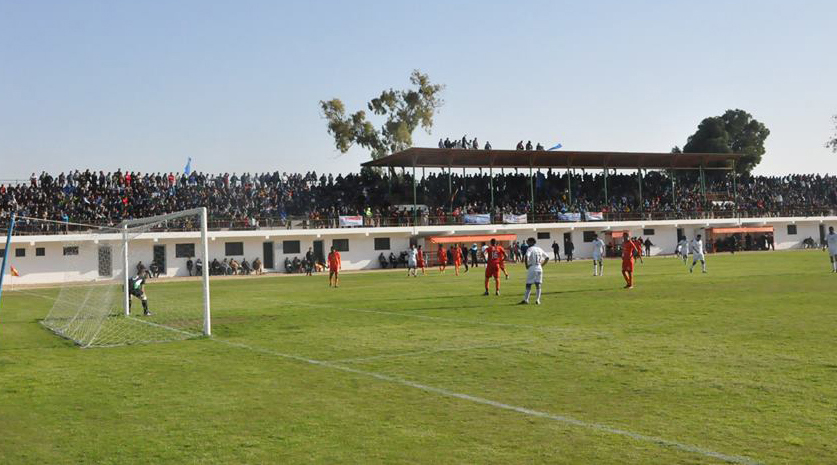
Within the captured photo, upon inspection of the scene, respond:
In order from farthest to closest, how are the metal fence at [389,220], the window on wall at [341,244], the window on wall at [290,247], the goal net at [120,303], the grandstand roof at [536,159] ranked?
1. the grandstand roof at [536,159]
2. the window on wall at [341,244]
3. the window on wall at [290,247]
4. the metal fence at [389,220]
5. the goal net at [120,303]

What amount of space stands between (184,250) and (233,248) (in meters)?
3.21

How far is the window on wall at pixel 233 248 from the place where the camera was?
163 feet

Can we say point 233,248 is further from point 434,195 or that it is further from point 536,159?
point 536,159

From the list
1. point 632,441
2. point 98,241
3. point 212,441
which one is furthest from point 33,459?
point 98,241

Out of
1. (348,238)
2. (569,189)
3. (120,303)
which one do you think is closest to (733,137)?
(569,189)

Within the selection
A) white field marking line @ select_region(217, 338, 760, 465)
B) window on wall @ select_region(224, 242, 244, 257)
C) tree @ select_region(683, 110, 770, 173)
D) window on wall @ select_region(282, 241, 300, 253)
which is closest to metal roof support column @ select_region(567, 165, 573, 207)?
window on wall @ select_region(282, 241, 300, 253)

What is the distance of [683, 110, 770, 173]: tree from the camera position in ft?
339

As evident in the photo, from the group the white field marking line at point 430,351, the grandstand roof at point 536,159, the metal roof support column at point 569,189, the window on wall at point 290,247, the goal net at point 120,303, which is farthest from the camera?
the metal roof support column at point 569,189

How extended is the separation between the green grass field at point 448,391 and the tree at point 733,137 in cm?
9394

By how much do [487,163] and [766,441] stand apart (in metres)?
55.9

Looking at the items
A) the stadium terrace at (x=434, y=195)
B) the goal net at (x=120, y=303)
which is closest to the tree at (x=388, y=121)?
the stadium terrace at (x=434, y=195)

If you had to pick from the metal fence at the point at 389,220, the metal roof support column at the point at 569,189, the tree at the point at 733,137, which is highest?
the tree at the point at 733,137

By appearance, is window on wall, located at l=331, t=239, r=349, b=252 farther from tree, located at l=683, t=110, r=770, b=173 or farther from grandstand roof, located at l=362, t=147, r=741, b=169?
tree, located at l=683, t=110, r=770, b=173

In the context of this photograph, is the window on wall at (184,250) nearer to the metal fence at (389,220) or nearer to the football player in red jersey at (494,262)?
the metal fence at (389,220)
